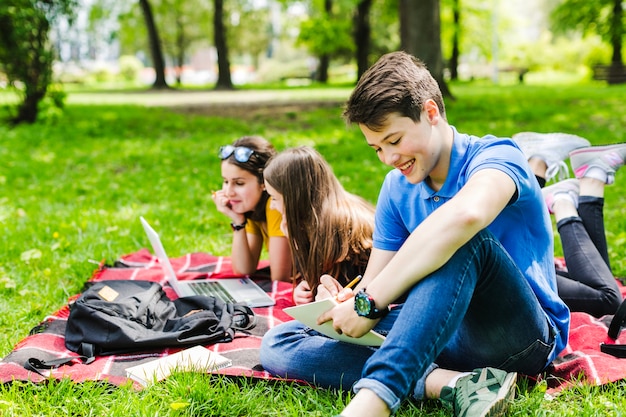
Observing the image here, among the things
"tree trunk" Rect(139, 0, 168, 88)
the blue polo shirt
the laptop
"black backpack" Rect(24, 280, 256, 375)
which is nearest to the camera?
the blue polo shirt

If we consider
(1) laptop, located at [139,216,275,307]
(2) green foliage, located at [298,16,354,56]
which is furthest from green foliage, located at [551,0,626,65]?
(1) laptop, located at [139,216,275,307]

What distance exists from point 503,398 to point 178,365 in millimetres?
1316

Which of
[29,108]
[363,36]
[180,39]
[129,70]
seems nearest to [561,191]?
[29,108]

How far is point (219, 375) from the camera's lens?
266cm

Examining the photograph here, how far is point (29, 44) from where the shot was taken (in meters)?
10.7

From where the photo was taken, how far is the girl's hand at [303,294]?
3.28m

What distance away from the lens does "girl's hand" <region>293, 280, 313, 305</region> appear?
328 centimetres

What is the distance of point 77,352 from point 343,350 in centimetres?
132

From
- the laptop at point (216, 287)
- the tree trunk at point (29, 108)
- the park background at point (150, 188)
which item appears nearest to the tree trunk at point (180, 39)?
the park background at point (150, 188)

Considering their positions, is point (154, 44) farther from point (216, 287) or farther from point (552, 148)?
point (552, 148)

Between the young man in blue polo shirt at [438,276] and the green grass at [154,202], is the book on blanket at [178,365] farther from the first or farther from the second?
the young man in blue polo shirt at [438,276]

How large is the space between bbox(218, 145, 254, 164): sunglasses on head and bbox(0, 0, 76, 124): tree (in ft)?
26.3

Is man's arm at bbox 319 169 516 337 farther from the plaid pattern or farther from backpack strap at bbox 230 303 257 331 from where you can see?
backpack strap at bbox 230 303 257 331

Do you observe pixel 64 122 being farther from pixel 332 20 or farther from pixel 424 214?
pixel 332 20
